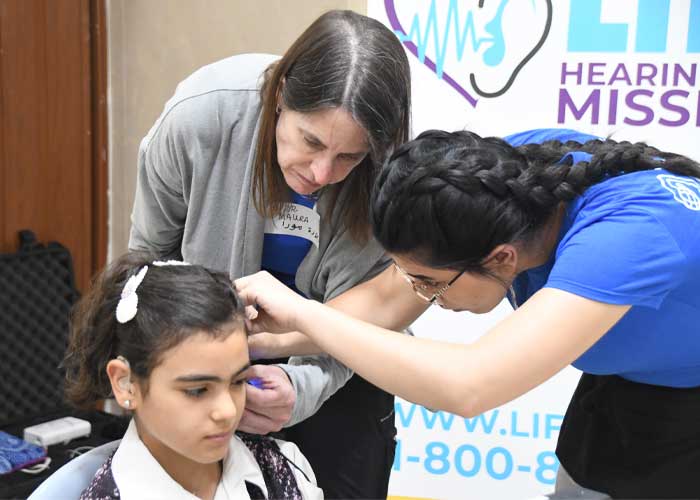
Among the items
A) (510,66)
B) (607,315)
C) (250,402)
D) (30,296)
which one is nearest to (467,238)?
(607,315)

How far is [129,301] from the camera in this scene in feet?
4.13

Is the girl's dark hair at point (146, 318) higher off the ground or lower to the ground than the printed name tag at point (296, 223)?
lower

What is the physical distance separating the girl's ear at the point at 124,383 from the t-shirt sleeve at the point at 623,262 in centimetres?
68

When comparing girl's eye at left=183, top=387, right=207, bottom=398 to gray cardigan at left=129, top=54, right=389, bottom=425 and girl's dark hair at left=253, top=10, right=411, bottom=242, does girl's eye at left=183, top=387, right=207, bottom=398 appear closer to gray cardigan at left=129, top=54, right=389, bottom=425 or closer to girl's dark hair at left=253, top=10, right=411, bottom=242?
gray cardigan at left=129, top=54, right=389, bottom=425

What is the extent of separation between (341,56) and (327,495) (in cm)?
83

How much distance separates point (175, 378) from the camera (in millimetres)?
1229

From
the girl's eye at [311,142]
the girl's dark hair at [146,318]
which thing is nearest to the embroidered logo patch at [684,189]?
the girl's eye at [311,142]

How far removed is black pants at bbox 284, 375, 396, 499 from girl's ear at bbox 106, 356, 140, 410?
37 centimetres

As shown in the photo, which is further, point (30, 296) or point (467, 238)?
point (30, 296)

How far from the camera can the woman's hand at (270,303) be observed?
3.98 ft

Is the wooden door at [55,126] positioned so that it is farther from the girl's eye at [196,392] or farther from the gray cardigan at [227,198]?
the girl's eye at [196,392]

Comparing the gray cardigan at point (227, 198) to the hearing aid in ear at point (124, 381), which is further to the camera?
the gray cardigan at point (227, 198)

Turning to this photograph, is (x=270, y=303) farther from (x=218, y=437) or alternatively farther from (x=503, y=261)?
(x=503, y=261)

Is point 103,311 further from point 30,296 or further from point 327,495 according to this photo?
point 30,296
